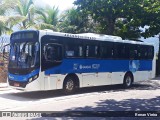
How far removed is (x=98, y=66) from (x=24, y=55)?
15.9ft

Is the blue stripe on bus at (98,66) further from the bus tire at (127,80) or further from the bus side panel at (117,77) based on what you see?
the bus tire at (127,80)

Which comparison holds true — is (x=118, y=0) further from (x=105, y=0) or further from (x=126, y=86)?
(x=126, y=86)

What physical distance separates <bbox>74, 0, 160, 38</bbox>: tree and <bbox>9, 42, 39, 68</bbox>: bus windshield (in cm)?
1093

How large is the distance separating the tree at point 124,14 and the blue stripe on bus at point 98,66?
5.84 meters

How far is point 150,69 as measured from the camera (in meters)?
21.6

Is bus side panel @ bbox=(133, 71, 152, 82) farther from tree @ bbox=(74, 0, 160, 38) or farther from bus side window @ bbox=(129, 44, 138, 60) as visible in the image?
tree @ bbox=(74, 0, 160, 38)

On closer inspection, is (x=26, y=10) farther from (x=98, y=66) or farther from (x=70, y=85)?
(x=70, y=85)

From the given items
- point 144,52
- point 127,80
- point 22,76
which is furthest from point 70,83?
point 144,52

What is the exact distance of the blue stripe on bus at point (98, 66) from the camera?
1461cm

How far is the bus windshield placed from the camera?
13368mm

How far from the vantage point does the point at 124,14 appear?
2545 cm

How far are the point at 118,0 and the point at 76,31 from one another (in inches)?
267

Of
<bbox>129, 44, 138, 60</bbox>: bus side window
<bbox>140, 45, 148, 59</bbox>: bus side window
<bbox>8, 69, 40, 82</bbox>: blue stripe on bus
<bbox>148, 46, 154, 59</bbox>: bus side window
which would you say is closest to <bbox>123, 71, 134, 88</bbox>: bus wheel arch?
<bbox>129, 44, 138, 60</bbox>: bus side window

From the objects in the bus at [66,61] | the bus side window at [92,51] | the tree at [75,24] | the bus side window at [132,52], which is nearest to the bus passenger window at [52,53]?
the bus at [66,61]
